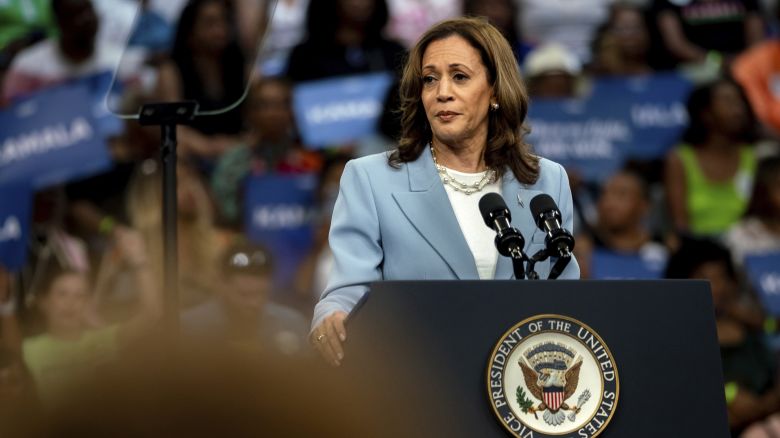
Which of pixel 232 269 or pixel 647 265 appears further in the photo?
pixel 647 265

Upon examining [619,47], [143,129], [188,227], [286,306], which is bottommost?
[286,306]

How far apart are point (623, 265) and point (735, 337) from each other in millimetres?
676

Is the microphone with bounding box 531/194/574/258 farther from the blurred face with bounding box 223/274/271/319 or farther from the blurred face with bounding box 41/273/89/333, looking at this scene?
the blurred face with bounding box 41/273/89/333

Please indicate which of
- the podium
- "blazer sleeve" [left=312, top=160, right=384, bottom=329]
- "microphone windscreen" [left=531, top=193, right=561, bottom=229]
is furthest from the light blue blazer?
the podium

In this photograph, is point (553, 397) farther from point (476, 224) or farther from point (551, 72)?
point (551, 72)

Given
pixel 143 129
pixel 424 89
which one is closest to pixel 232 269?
pixel 143 129

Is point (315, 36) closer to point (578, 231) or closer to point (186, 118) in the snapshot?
point (578, 231)

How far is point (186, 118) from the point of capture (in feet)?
9.59

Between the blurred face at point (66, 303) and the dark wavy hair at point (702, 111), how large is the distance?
3227 millimetres

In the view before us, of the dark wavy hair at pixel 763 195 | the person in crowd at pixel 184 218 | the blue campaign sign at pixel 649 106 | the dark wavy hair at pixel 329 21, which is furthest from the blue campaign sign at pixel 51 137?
the dark wavy hair at pixel 763 195

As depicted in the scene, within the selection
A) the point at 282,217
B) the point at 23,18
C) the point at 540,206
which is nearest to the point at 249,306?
the point at 282,217

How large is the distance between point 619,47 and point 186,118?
4.06 m

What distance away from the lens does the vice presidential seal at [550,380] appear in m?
1.76

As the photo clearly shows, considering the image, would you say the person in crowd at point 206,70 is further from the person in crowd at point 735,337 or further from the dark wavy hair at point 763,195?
the dark wavy hair at point 763,195
